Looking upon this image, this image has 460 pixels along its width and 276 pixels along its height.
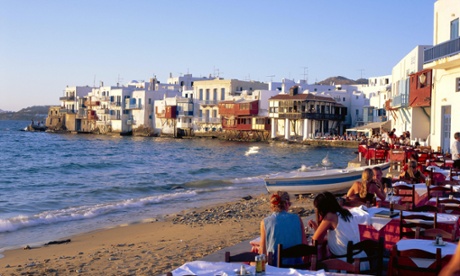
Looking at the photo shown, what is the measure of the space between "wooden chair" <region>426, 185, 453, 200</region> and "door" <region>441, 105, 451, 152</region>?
40.7ft

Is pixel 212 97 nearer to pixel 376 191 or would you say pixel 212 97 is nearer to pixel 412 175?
pixel 412 175

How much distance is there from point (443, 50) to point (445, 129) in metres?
3.80

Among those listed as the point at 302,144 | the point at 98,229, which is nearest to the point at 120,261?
the point at 98,229

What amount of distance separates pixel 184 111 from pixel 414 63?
2471 inches

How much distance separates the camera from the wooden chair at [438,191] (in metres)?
10.8

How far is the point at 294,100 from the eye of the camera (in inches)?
Result: 3061

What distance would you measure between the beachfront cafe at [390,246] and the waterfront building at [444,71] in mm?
9453

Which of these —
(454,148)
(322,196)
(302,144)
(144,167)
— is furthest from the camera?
(302,144)

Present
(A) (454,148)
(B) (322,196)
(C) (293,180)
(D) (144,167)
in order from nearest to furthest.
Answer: (B) (322,196) < (A) (454,148) < (C) (293,180) < (D) (144,167)

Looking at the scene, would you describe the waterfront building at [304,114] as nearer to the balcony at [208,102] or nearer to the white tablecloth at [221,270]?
the balcony at [208,102]

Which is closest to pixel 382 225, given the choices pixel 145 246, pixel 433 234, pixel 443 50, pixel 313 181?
pixel 433 234

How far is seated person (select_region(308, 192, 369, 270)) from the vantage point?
627 centimetres

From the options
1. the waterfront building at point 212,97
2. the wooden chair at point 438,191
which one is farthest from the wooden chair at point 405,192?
the waterfront building at point 212,97

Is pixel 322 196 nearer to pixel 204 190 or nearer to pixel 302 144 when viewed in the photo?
pixel 204 190
